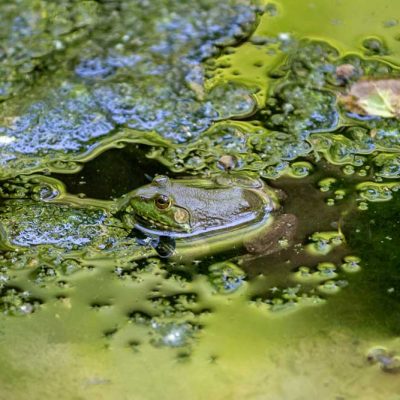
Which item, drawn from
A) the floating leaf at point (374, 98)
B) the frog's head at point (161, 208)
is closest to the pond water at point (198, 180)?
the floating leaf at point (374, 98)

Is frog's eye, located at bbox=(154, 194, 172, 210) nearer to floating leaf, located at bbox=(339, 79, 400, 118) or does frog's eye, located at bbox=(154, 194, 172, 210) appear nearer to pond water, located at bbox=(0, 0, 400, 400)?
pond water, located at bbox=(0, 0, 400, 400)

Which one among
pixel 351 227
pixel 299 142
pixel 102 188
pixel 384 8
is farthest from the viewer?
pixel 384 8

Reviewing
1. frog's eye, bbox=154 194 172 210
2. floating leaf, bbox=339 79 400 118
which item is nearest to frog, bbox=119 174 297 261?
frog's eye, bbox=154 194 172 210

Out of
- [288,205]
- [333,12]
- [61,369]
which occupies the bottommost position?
[61,369]

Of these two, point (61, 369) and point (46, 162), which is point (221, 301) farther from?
point (46, 162)

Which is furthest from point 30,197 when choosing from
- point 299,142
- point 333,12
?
point 333,12
